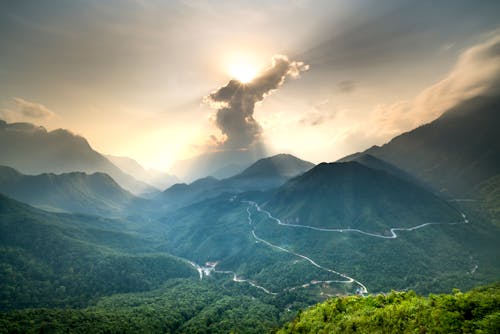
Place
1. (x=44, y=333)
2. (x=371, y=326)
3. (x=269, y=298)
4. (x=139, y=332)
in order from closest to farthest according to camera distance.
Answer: (x=371, y=326), (x=44, y=333), (x=139, y=332), (x=269, y=298)

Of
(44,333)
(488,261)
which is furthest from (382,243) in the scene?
(44,333)

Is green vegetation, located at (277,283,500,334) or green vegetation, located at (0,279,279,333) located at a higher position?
green vegetation, located at (277,283,500,334)

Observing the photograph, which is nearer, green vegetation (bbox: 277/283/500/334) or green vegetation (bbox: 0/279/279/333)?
green vegetation (bbox: 277/283/500/334)

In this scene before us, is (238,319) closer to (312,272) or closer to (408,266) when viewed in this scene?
(312,272)

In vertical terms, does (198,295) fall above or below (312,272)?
below

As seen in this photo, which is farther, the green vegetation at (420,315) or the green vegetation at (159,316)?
the green vegetation at (159,316)

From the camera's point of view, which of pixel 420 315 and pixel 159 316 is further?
pixel 159 316

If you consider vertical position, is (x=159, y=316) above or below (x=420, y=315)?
below

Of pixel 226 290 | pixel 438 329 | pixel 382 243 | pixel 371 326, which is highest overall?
pixel 438 329
